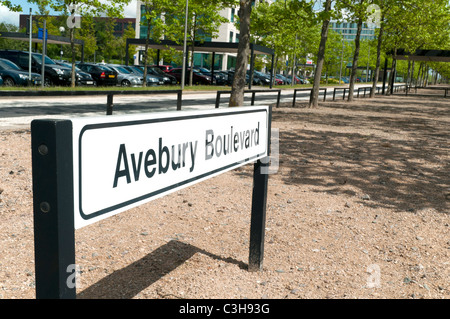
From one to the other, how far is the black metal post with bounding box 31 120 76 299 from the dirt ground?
1542 mm

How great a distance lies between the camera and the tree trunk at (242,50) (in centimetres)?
1223

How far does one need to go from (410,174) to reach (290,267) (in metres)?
4.04

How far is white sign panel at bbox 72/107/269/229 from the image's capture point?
1.55 metres

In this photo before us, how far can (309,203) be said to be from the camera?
5.22 meters

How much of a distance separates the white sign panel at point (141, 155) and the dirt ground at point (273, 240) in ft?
3.59

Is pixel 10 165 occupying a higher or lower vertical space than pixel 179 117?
lower

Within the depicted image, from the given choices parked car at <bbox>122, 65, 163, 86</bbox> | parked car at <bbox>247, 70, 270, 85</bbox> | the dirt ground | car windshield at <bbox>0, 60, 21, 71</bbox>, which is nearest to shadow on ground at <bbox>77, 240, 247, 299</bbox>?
the dirt ground

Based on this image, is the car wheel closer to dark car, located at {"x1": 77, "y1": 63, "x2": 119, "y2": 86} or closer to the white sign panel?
dark car, located at {"x1": 77, "y1": 63, "x2": 119, "y2": 86}

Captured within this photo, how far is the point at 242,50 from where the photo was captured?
→ 12.6m

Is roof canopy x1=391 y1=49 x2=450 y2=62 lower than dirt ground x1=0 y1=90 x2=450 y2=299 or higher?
higher

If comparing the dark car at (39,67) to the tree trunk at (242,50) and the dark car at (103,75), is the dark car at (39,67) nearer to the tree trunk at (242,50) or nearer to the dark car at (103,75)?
the dark car at (103,75)

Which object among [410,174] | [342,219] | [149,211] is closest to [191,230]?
[149,211]

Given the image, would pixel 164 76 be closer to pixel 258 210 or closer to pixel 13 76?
pixel 13 76
